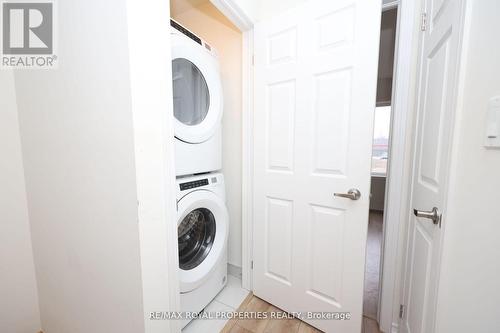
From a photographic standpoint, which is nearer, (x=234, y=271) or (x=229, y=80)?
(x=229, y=80)

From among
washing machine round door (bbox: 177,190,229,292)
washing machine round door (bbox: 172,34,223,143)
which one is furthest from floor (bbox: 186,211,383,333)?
washing machine round door (bbox: 172,34,223,143)

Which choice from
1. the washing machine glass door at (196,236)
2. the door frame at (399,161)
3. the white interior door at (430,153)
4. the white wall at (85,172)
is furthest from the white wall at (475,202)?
the washing machine glass door at (196,236)

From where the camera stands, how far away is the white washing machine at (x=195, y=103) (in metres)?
1.08

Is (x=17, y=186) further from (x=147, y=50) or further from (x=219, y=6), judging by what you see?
(x=219, y=6)

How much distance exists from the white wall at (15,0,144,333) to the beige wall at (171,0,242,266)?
3.17 ft

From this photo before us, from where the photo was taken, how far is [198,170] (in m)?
1.22

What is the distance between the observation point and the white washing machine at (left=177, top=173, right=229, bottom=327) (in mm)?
1132

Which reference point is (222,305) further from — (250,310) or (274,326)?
(274,326)

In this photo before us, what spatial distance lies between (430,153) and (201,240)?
1.37m

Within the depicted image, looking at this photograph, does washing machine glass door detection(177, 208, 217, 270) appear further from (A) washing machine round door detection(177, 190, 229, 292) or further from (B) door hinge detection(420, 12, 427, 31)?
(B) door hinge detection(420, 12, 427, 31)

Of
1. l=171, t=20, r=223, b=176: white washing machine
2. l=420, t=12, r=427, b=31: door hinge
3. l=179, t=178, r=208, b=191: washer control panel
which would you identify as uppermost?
l=420, t=12, r=427, b=31: door hinge

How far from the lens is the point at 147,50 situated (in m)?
0.70

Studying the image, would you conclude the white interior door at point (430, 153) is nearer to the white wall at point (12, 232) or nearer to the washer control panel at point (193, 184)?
the washer control panel at point (193, 184)

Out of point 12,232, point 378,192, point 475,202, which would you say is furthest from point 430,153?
point 378,192
